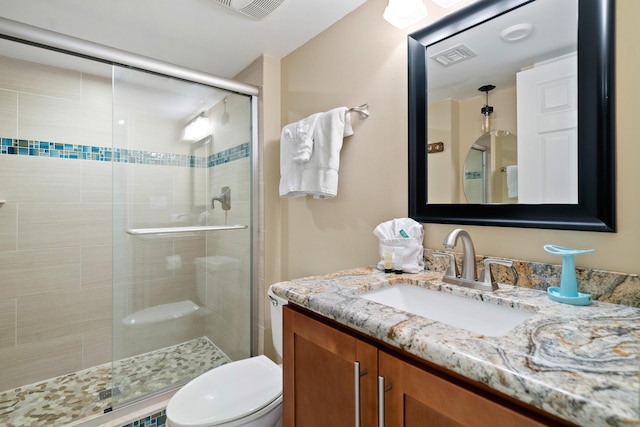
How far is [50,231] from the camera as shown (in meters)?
2.09

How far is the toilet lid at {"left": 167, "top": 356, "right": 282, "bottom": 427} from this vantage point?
3.76ft

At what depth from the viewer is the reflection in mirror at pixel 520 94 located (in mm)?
921

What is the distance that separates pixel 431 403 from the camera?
590 mm

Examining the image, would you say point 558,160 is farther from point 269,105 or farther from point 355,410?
point 269,105

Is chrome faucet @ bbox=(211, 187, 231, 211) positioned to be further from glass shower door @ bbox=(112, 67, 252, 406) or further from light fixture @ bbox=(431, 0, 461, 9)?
light fixture @ bbox=(431, 0, 461, 9)

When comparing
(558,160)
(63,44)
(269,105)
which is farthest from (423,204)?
(63,44)

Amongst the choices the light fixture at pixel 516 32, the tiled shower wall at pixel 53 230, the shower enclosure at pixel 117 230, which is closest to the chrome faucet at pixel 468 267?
the light fixture at pixel 516 32

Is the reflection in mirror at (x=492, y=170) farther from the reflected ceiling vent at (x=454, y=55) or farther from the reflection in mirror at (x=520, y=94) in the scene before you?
the reflected ceiling vent at (x=454, y=55)

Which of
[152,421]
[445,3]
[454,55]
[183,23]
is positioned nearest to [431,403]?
[454,55]

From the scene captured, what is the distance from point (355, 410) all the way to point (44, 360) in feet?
7.81

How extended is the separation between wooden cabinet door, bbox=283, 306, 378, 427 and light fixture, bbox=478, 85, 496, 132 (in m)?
0.85

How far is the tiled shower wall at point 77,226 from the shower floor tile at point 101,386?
0.07m

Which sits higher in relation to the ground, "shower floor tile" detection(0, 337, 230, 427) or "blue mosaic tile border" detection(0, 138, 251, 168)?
"blue mosaic tile border" detection(0, 138, 251, 168)

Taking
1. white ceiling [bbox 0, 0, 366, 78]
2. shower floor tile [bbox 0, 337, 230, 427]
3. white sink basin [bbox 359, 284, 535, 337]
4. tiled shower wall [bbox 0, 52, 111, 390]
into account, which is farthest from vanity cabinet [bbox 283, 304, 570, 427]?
tiled shower wall [bbox 0, 52, 111, 390]
